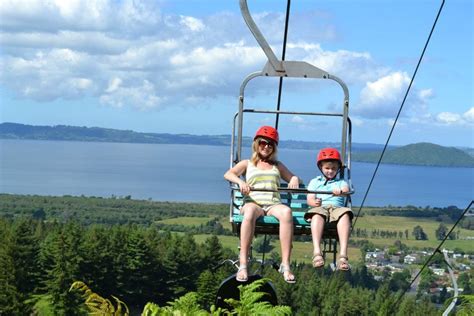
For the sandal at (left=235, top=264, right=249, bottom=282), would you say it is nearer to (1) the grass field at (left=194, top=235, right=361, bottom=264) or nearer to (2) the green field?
(1) the grass field at (left=194, top=235, right=361, bottom=264)

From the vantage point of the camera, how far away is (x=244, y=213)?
6.38 metres

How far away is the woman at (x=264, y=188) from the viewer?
6273mm

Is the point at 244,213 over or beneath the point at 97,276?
over

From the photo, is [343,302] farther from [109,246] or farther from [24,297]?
[24,297]

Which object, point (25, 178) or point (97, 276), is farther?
point (25, 178)

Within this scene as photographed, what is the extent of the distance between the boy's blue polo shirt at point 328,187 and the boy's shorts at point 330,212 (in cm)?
6

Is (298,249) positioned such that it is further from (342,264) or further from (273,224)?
(342,264)

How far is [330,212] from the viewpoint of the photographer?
263 inches

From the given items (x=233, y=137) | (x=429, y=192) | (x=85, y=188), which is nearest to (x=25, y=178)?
(x=85, y=188)

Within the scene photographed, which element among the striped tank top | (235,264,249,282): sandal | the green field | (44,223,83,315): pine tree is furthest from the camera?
the green field

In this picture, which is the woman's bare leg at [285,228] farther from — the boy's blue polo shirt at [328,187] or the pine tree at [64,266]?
the pine tree at [64,266]

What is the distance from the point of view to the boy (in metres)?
6.38

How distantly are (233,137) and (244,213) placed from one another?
111 centimetres

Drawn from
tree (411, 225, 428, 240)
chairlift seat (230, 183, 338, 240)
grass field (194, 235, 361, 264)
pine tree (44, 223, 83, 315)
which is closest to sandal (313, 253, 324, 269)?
chairlift seat (230, 183, 338, 240)
